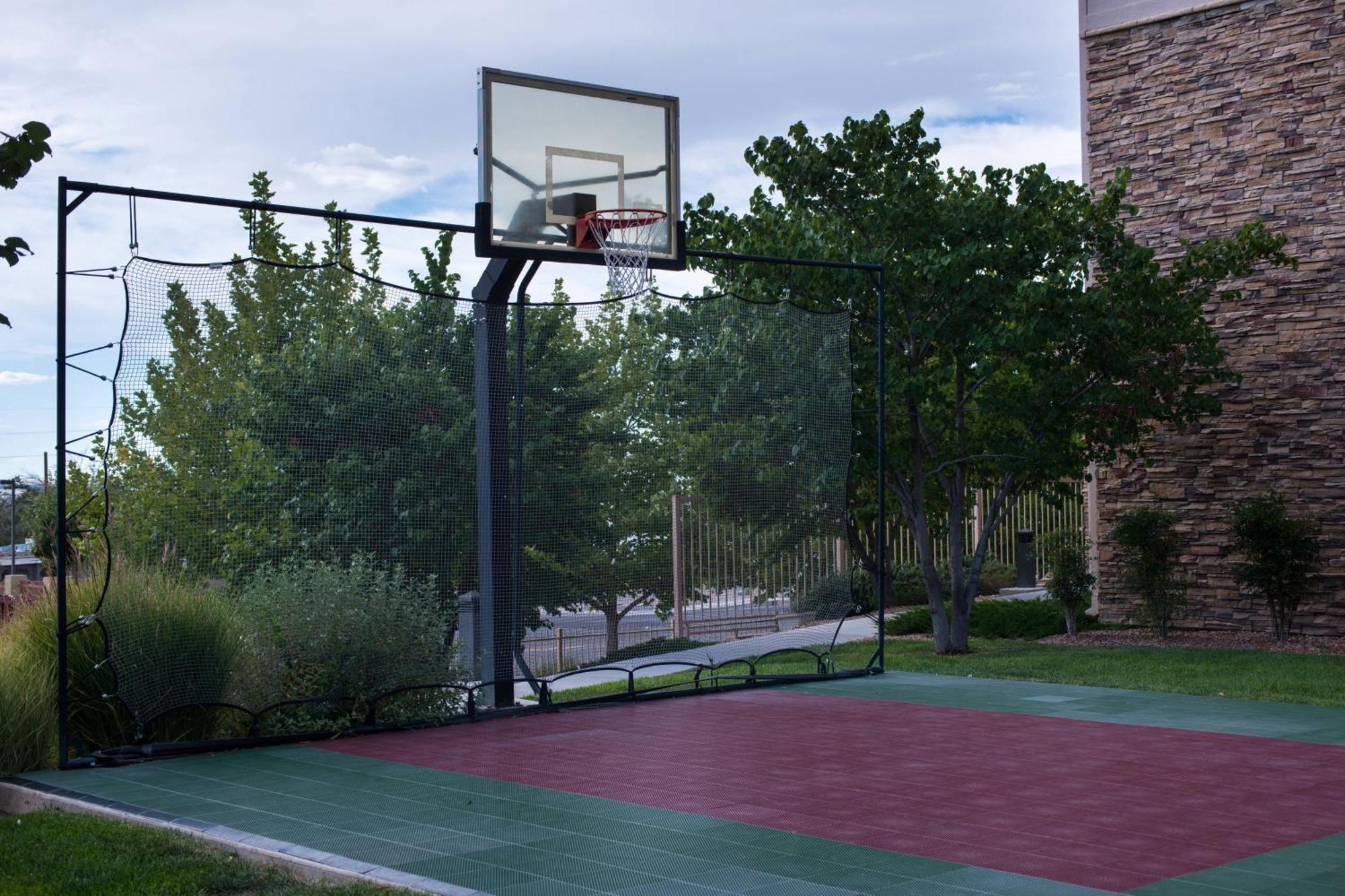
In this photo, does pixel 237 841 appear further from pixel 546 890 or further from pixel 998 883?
pixel 998 883

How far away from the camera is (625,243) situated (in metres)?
10.0

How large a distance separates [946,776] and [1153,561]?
342 inches

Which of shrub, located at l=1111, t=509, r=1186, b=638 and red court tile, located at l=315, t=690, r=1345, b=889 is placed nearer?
red court tile, located at l=315, t=690, r=1345, b=889

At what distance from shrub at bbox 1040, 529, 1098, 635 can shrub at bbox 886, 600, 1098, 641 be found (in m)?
0.30

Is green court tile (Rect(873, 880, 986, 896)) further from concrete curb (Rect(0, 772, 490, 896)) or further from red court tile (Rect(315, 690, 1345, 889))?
concrete curb (Rect(0, 772, 490, 896))

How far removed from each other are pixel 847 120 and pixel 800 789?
315 inches

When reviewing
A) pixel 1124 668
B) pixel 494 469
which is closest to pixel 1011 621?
pixel 1124 668

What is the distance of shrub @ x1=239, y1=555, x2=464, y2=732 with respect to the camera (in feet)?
27.8

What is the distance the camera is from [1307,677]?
456 inches

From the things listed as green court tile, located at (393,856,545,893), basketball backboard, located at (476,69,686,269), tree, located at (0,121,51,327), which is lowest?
green court tile, located at (393,856,545,893)

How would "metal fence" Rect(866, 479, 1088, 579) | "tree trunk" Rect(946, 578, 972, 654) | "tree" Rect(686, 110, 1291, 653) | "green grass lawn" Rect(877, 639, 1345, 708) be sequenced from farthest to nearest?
"metal fence" Rect(866, 479, 1088, 579) < "tree trunk" Rect(946, 578, 972, 654) < "tree" Rect(686, 110, 1291, 653) < "green grass lawn" Rect(877, 639, 1345, 708)

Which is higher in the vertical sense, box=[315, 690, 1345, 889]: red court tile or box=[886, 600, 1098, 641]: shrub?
box=[886, 600, 1098, 641]: shrub

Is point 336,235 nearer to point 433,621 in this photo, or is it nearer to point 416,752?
point 433,621

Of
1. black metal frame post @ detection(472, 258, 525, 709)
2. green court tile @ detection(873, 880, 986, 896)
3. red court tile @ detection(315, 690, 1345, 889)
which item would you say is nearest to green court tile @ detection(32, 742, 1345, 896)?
green court tile @ detection(873, 880, 986, 896)
